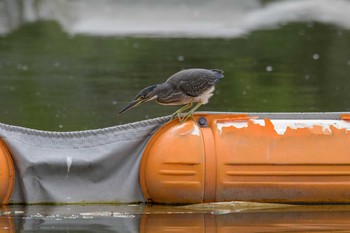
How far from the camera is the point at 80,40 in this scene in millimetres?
14836

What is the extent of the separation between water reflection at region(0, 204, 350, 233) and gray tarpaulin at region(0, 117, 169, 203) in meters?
0.10

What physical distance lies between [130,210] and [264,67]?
20.3 ft

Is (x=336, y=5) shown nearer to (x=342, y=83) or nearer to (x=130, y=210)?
(x=342, y=83)

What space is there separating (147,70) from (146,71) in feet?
0.26

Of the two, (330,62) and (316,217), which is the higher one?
(330,62)

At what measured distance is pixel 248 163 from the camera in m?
7.00

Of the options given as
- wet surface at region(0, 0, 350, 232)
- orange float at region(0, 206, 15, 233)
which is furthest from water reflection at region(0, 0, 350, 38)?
orange float at region(0, 206, 15, 233)

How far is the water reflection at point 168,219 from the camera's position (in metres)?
6.39

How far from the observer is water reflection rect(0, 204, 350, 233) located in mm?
6391

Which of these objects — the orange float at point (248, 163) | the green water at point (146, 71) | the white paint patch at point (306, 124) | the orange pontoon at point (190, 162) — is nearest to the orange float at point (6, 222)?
the orange pontoon at point (190, 162)

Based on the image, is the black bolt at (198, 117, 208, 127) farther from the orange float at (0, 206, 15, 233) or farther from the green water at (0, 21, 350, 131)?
the green water at (0, 21, 350, 131)

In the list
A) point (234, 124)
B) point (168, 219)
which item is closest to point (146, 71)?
point (234, 124)

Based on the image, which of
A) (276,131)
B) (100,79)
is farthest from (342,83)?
(276,131)

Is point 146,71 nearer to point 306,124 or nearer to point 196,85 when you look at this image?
point 196,85
